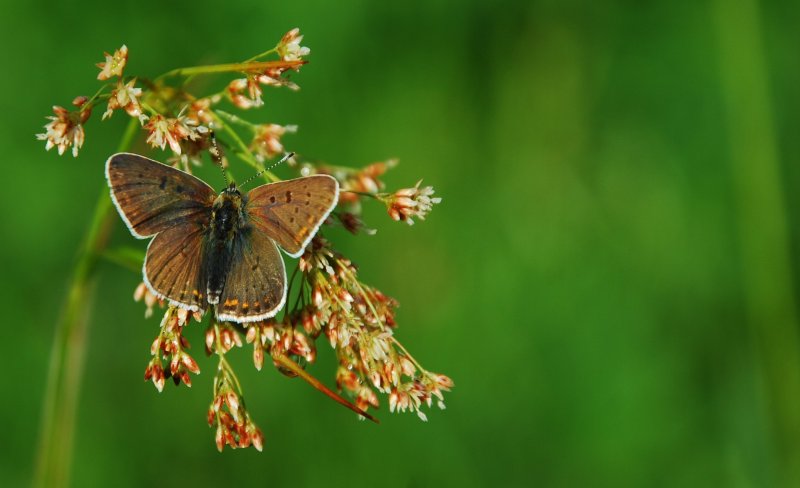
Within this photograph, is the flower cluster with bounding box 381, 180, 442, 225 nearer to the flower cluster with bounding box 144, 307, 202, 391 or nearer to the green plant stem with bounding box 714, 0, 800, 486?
the flower cluster with bounding box 144, 307, 202, 391

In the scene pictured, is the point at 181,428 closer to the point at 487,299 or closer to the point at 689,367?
the point at 487,299

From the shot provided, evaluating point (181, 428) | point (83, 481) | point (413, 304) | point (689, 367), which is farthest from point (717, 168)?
point (83, 481)

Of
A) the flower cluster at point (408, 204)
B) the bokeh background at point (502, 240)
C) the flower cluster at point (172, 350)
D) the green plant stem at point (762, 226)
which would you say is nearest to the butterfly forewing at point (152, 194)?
the flower cluster at point (172, 350)

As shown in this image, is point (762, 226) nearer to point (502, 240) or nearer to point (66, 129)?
point (502, 240)

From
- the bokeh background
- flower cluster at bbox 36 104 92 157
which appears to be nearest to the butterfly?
flower cluster at bbox 36 104 92 157

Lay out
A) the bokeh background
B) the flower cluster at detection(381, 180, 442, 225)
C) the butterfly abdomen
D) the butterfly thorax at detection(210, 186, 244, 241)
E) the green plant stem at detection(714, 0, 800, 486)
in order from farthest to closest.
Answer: the green plant stem at detection(714, 0, 800, 486) → the bokeh background → the butterfly thorax at detection(210, 186, 244, 241) → the butterfly abdomen → the flower cluster at detection(381, 180, 442, 225)

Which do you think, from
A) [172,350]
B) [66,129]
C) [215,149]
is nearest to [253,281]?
[172,350]

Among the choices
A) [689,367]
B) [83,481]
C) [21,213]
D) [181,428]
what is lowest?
[83,481]
